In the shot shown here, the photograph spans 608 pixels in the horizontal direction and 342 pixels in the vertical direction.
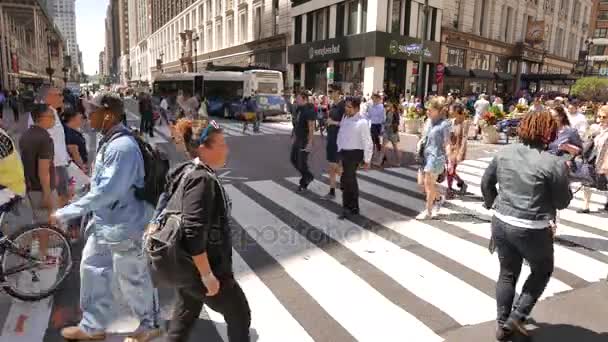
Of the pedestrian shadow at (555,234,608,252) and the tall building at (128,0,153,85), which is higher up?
the tall building at (128,0,153,85)

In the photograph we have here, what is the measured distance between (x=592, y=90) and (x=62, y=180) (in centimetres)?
4931

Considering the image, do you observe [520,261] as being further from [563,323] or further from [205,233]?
[205,233]

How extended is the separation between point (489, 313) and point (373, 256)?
5.69 ft

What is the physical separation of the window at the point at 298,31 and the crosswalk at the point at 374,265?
34.7m

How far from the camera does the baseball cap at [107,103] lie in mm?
3123

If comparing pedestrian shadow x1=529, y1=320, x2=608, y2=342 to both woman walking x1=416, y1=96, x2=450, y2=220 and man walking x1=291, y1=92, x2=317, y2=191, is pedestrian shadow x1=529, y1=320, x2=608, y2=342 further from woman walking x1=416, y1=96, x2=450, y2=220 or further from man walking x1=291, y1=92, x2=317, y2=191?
man walking x1=291, y1=92, x2=317, y2=191

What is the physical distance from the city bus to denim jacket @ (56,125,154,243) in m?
24.8

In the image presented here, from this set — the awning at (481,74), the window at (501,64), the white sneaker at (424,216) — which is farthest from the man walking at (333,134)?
the window at (501,64)

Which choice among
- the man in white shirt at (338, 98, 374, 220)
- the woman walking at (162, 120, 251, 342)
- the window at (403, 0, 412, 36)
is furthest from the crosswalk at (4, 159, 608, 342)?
the window at (403, 0, 412, 36)

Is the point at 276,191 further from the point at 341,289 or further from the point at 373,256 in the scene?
the point at 341,289

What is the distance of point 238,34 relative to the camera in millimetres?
54375

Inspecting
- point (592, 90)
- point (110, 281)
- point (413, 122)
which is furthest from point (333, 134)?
point (592, 90)

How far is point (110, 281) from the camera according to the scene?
341 cm

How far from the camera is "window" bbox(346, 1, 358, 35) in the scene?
3384 centimetres
